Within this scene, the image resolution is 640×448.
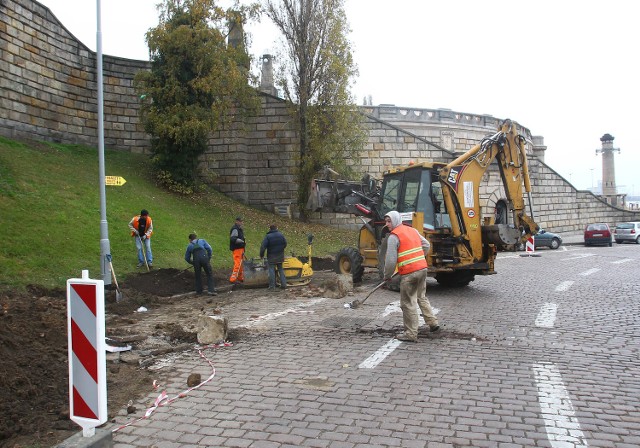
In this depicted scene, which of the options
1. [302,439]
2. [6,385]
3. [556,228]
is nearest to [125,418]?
[6,385]

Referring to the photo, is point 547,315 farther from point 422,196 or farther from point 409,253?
point 422,196

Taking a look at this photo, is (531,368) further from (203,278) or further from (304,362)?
(203,278)

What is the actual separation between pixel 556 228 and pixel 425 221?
1096 inches

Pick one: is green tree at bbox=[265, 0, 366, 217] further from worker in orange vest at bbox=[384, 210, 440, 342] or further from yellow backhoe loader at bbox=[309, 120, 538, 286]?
worker in orange vest at bbox=[384, 210, 440, 342]

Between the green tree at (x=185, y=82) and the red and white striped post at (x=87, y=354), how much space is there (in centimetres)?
1838

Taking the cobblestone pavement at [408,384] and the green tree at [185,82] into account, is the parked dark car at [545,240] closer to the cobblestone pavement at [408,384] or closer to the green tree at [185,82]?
the green tree at [185,82]

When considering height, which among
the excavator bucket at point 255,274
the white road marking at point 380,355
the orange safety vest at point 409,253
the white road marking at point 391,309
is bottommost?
the white road marking at point 391,309

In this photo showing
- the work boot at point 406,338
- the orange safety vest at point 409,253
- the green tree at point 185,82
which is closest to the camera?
the work boot at point 406,338

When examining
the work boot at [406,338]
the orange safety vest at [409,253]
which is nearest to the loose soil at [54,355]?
the work boot at [406,338]

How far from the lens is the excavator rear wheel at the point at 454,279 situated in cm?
1278

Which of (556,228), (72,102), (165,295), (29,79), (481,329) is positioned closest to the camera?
(481,329)

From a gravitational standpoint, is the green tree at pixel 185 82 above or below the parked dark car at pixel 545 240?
above

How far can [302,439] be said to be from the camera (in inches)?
167

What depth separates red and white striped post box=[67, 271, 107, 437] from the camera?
12.7ft
